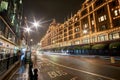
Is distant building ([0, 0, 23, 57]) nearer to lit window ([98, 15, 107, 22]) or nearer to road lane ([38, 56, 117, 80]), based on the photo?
road lane ([38, 56, 117, 80])

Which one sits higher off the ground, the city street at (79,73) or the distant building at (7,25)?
the distant building at (7,25)

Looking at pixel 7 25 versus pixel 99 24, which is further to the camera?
pixel 99 24

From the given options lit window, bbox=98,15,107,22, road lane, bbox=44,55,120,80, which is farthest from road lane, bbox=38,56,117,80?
lit window, bbox=98,15,107,22

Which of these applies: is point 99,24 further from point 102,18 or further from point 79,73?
point 79,73

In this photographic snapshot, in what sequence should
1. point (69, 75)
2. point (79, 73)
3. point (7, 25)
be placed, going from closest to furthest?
point (69, 75)
point (79, 73)
point (7, 25)

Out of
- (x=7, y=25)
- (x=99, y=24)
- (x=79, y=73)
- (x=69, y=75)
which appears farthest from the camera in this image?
(x=99, y=24)

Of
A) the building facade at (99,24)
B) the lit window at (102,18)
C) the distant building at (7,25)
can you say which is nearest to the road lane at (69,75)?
the distant building at (7,25)

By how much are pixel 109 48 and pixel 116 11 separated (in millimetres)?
13836

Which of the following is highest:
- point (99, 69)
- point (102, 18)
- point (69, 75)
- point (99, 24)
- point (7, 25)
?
point (102, 18)

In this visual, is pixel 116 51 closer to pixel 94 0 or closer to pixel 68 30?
pixel 94 0

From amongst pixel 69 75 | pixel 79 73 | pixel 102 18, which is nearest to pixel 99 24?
pixel 102 18

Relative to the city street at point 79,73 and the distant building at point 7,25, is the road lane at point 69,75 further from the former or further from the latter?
the distant building at point 7,25

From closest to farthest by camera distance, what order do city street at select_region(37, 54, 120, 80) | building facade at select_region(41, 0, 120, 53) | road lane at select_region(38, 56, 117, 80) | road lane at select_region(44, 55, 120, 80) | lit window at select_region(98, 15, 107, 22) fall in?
road lane at select_region(38, 56, 117, 80) → city street at select_region(37, 54, 120, 80) → road lane at select_region(44, 55, 120, 80) → building facade at select_region(41, 0, 120, 53) → lit window at select_region(98, 15, 107, 22)

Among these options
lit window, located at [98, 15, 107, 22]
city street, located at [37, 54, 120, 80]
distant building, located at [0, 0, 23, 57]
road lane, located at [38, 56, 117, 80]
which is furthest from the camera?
lit window, located at [98, 15, 107, 22]
